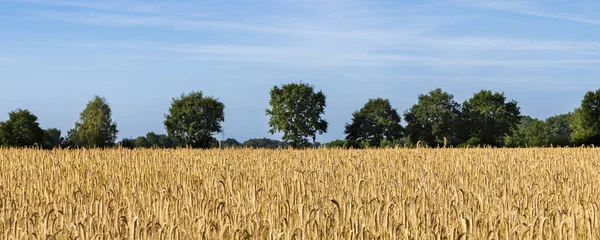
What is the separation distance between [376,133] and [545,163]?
2391 inches

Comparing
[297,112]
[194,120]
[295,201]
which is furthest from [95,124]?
[295,201]

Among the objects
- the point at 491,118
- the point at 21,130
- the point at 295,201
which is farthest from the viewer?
the point at 491,118

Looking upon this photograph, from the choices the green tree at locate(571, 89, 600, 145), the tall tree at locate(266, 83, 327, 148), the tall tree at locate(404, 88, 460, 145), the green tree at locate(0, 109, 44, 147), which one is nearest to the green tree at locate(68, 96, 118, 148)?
the green tree at locate(0, 109, 44, 147)

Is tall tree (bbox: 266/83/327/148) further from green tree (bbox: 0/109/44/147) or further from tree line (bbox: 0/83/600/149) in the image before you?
green tree (bbox: 0/109/44/147)

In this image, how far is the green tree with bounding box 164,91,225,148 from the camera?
76938 mm

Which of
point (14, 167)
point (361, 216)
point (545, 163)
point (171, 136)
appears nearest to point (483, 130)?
point (171, 136)

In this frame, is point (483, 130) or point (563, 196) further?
point (483, 130)

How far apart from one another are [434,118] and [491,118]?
5999mm

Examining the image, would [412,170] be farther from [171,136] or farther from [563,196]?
[171,136]

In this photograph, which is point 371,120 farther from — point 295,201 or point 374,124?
point 295,201

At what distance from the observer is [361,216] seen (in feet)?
20.9

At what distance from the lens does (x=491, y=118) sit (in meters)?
75.5

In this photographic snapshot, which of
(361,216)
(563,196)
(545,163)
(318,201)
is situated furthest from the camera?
(545,163)

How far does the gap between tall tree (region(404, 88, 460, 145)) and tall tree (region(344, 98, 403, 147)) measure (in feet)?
6.03
